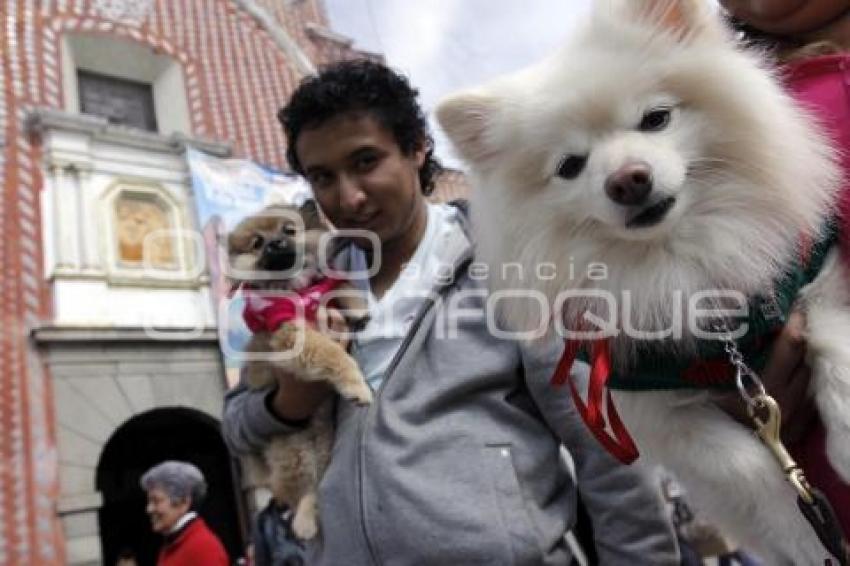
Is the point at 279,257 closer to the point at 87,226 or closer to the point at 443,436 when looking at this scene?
the point at 443,436

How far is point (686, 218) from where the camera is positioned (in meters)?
1.08

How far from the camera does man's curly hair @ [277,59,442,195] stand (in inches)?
70.6

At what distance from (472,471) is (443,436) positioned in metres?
0.09

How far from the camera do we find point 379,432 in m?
1.43

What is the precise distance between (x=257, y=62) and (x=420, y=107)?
782 cm

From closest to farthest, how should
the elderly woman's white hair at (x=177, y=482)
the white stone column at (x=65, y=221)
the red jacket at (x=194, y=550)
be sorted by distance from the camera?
the red jacket at (x=194, y=550) < the elderly woman's white hair at (x=177, y=482) < the white stone column at (x=65, y=221)

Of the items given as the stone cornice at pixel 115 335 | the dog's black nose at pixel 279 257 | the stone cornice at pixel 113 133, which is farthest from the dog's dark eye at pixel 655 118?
the stone cornice at pixel 113 133

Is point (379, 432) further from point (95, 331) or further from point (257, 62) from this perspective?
point (257, 62)

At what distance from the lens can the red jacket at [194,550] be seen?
3816 mm

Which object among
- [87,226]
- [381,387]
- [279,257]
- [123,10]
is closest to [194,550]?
[279,257]

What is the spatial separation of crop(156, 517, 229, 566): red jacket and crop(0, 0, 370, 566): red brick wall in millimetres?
2656

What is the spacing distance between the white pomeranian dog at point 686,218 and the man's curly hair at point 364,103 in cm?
71

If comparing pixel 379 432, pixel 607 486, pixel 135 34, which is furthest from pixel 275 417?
pixel 135 34

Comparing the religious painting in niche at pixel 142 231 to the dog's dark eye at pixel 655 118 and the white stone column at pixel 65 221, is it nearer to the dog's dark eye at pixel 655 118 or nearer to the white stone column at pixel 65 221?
the white stone column at pixel 65 221
